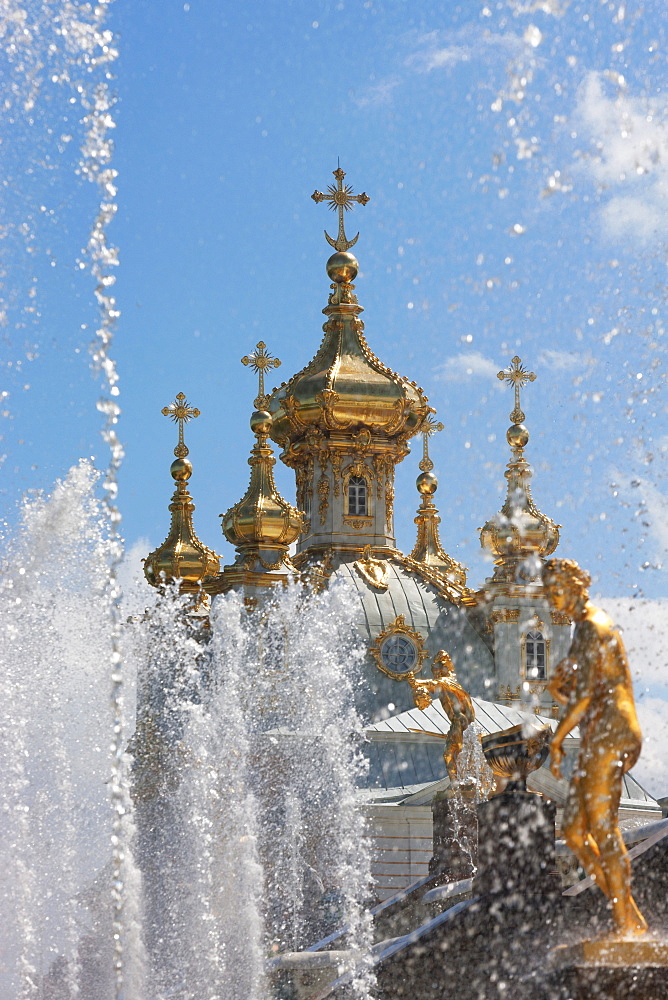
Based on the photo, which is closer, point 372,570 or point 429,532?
point 372,570

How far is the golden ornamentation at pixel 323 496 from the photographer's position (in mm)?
42188

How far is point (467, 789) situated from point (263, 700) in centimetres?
1963

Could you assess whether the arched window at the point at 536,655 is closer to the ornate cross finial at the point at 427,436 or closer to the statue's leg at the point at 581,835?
the ornate cross finial at the point at 427,436

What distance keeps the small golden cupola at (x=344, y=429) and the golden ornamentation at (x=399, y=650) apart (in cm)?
303

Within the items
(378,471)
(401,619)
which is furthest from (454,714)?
(378,471)

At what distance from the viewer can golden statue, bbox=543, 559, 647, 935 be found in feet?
28.9

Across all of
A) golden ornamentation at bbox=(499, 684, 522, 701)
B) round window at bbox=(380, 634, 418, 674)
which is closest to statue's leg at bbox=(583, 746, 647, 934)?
round window at bbox=(380, 634, 418, 674)

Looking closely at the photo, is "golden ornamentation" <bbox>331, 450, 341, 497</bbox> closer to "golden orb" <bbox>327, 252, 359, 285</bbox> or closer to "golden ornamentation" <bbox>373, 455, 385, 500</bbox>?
"golden ornamentation" <bbox>373, 455, 385, 500</bbox>

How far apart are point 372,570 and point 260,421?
176 inches

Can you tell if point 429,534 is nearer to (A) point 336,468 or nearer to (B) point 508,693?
(A) point 336,468

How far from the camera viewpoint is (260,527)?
41.1 meters

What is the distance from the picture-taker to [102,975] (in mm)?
23312

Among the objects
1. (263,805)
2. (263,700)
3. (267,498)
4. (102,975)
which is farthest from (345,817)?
(267,498)

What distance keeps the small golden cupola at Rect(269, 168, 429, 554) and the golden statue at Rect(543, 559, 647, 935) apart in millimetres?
32402
